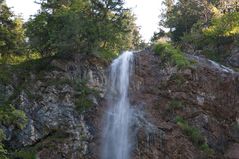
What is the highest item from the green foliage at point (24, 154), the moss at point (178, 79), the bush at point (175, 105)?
the moss at point (178, 79)

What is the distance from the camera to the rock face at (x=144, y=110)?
1909cm

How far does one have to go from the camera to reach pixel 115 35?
23453 millimetres

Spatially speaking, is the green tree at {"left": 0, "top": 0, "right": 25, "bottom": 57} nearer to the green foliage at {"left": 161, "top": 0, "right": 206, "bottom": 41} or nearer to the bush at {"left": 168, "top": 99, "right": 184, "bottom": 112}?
the bush at {"left": 168, "top": 99, "right": 184, "bottom": 112}

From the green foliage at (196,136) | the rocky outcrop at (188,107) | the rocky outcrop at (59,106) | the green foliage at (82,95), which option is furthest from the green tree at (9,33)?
the green foliage at (196,136)

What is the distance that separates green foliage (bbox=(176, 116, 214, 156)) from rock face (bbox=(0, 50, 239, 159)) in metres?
0.05

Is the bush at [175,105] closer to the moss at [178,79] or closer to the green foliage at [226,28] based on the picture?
the moss at [178,79]

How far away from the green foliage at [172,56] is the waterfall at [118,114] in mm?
2045

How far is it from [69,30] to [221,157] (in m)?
10.5

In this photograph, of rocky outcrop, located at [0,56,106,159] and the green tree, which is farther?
the green tree

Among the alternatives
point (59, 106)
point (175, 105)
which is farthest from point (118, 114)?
point (59, 106)

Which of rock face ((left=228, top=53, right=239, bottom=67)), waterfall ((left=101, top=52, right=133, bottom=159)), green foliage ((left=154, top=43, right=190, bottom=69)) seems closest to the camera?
waterfall ((left=101, top=52, right=133, bottom=159))

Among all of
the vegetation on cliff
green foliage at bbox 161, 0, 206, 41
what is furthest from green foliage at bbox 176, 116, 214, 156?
green foliage at bbox 161, 0, 206, 41

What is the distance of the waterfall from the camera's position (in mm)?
19797

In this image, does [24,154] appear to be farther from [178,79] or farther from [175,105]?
[178,79]
